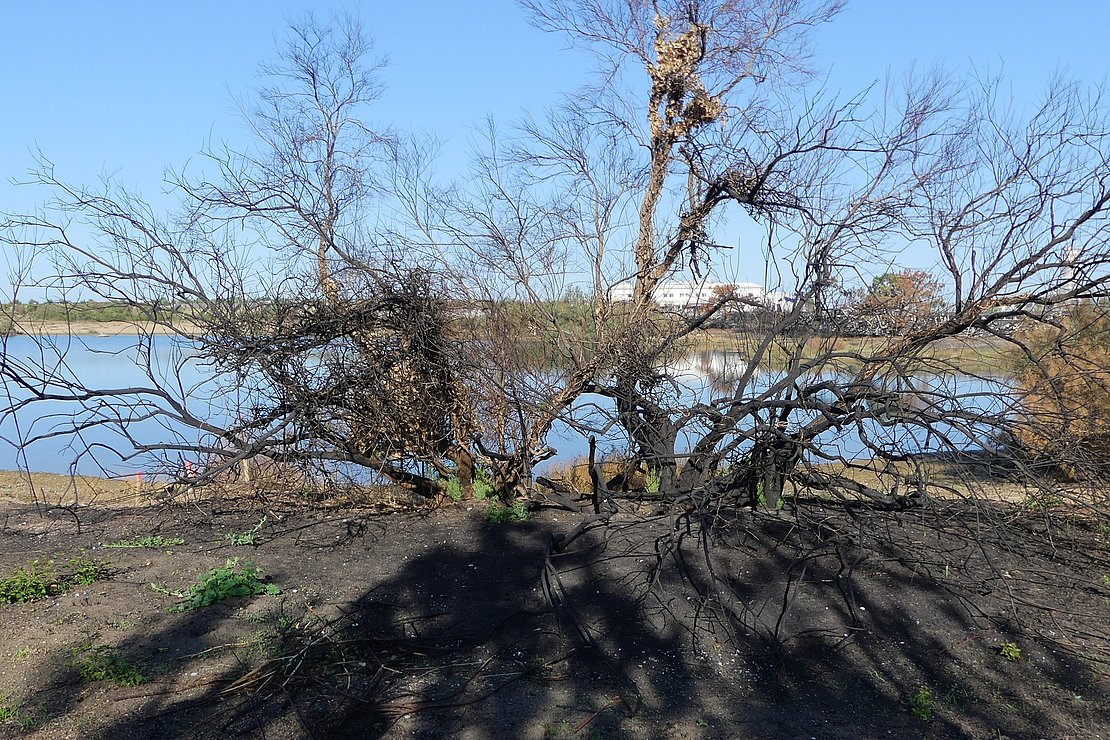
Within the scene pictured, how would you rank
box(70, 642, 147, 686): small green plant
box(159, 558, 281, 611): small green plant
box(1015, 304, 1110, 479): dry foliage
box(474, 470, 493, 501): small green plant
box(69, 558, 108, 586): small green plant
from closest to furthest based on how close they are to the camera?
1. box(70, 642, 147, 686): small green plant
2. box(159, 558, 281, 611): small green plant
3. box(1015, 304, 1110, 479): dry foliage
4. box(69, 558, 108, 586): small green plant
5. box(474, 470, 493, 501): small green plant

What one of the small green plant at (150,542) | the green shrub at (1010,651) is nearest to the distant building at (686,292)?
the green shrub at (1010,651)

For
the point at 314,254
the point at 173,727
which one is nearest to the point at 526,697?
the point at 173,727

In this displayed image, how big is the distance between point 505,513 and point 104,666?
344cm

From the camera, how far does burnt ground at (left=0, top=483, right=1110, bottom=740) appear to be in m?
4.16

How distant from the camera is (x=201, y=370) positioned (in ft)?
24.7

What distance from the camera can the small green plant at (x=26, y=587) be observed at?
550cm

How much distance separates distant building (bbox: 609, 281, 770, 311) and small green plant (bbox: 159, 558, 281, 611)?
3.91 meters

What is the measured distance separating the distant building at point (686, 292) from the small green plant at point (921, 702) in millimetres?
3794

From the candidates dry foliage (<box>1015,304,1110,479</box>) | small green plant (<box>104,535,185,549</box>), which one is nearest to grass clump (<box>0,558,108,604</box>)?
small green plant (<box>104,535,185,549</box>)

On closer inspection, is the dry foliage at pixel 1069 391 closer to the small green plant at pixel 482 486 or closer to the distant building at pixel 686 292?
the distant building at pixel 686 292

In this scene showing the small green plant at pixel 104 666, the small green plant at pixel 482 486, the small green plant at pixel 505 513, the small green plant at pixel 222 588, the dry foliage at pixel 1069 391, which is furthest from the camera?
the small green plant at pixel 482 486

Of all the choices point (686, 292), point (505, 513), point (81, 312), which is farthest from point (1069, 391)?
point (81, 312)

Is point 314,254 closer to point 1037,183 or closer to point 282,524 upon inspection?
point 282,524

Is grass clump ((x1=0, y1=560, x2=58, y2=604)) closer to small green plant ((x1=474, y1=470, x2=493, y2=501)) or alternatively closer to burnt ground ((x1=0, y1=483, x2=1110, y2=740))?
burnt ground ((x1=0, y1=483, x2=1110, y2=740))
